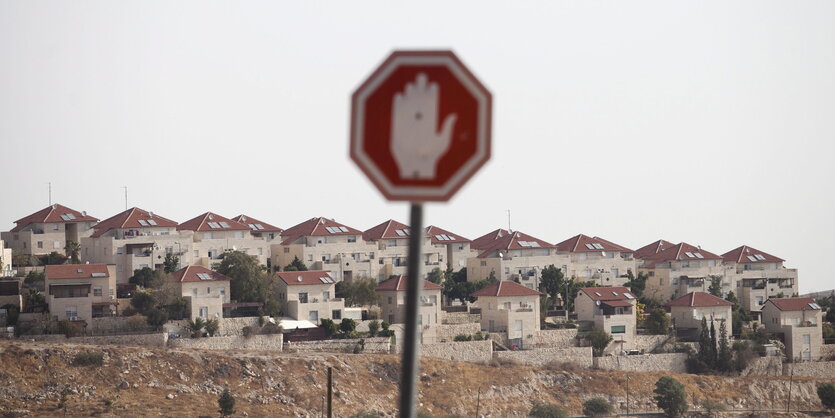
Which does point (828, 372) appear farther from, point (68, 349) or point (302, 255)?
point (68, 349)

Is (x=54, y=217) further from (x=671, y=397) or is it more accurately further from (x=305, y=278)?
(x=671, y=397)

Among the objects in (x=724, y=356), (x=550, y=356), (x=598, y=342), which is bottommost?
(x=724, y=356)

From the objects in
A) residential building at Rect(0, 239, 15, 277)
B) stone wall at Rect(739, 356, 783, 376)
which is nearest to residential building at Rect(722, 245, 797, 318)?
stone wall at Rect(739, 356, 783, 376)

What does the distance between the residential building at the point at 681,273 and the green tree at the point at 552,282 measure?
382 inches

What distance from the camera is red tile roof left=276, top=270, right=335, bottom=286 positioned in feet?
232

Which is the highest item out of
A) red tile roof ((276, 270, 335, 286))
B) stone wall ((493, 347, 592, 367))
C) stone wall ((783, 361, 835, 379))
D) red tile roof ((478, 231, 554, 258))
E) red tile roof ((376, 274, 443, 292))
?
red tile roof ((478, 231, 554, 258))

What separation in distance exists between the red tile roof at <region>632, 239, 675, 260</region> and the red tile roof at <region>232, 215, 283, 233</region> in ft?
88.9

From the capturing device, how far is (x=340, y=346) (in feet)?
221

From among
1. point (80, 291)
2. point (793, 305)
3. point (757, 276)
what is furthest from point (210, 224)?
point (757, 276)

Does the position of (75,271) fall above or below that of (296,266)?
below

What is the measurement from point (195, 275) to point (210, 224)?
12.4 metres

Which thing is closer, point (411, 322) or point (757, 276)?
point (411, 322)

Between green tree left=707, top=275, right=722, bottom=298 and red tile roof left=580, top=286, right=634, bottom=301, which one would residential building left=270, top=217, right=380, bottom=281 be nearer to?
red tile roof left=580, top=286, right=634, bottom=301

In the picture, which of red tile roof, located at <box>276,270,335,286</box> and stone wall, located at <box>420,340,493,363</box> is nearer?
stone wall, located at <box>420,340,493,363</box>
